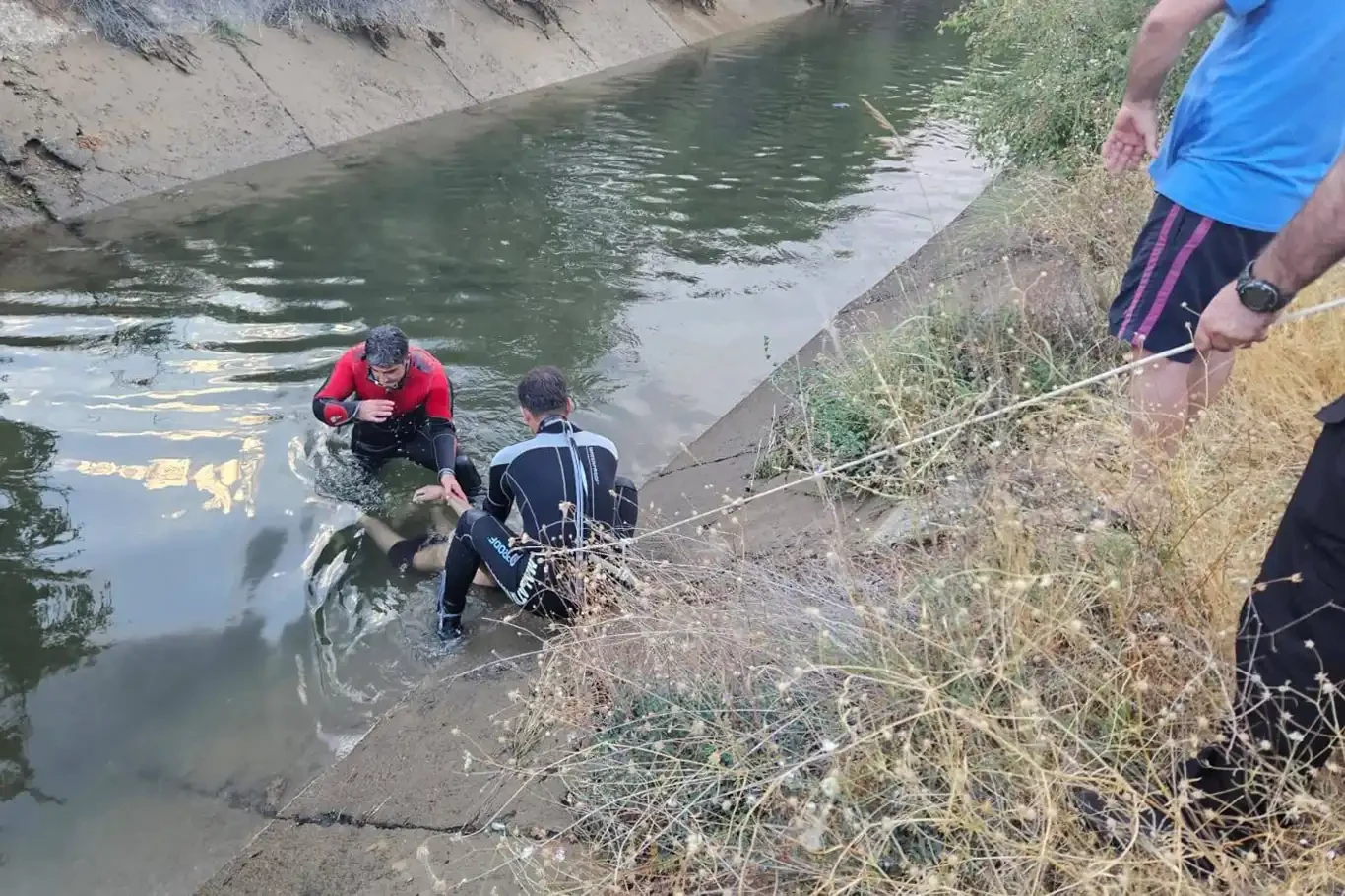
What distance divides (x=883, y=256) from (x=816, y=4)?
2400 cm

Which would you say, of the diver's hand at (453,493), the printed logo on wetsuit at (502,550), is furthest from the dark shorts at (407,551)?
the printed logo on wetsuit at (502,550)

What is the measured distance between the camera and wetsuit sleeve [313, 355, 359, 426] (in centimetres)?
541

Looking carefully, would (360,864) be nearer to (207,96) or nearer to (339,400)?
(339,400)

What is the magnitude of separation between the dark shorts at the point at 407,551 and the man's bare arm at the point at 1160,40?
13.3 feet

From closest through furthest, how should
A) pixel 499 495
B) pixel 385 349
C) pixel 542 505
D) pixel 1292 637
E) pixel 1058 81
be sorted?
pixel 1292 637 < pixel 542 505 < pixel 499 495 < pixel 385 349 < pixel 1058 81

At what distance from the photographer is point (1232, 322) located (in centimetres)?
210

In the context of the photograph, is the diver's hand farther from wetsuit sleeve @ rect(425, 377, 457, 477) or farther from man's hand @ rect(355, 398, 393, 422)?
man's hand @ rect(355, 398, 393, 422)

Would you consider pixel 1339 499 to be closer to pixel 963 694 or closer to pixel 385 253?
pixel 963 694

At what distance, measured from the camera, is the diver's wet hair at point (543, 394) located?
4.36m

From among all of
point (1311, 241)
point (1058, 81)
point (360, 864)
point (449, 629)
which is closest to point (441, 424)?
point (449, 629)

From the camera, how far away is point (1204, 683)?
86.4 inches

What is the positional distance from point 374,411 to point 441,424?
17.4 inches

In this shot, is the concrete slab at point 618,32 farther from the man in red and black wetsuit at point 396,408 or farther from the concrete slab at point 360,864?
the concrete slab at point 360,864

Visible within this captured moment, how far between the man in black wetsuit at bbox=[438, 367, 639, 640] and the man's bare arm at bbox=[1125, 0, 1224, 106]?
2.57 metres
